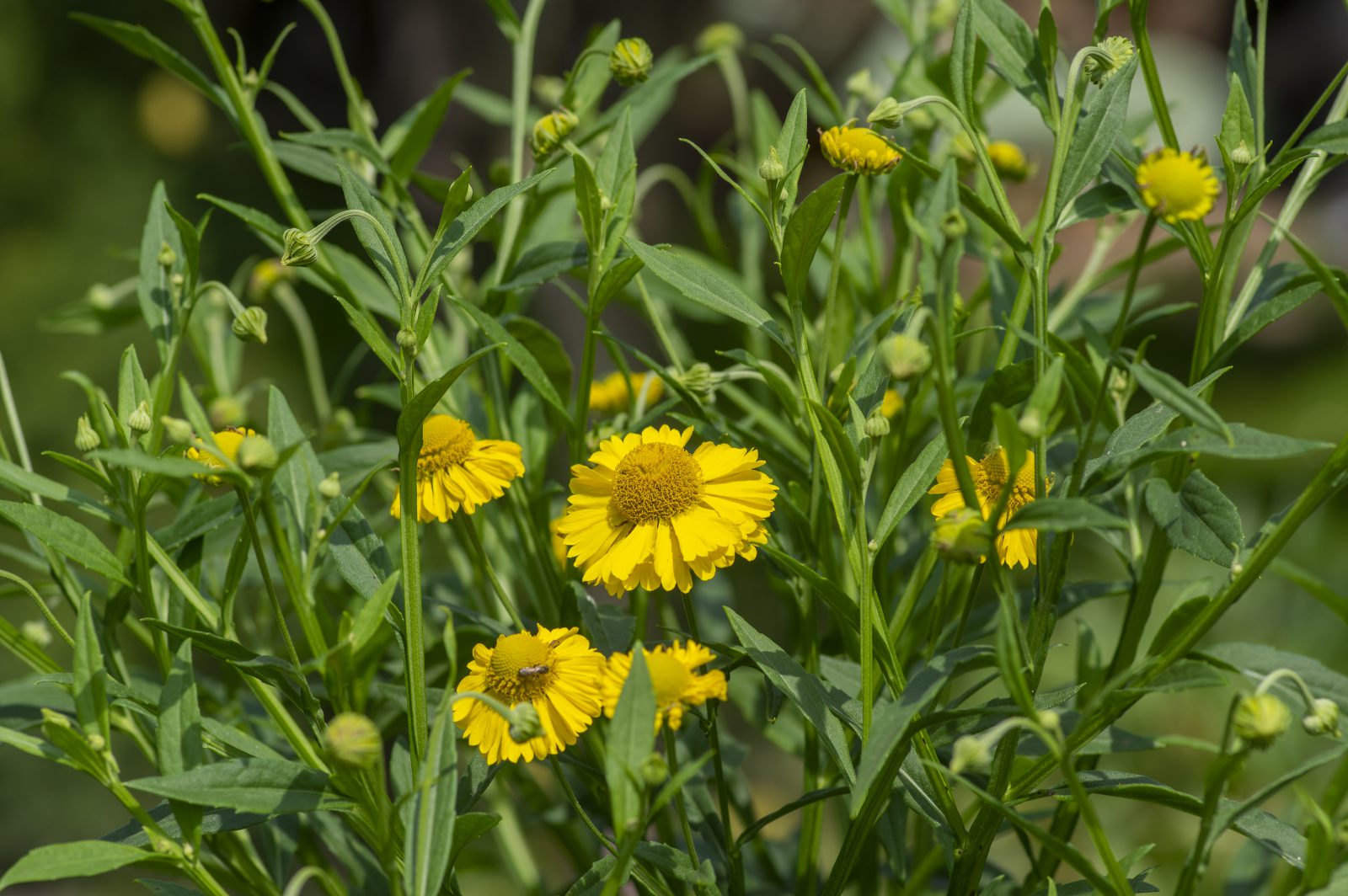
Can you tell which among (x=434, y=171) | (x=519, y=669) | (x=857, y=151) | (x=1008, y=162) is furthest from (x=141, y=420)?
(x=434, y=171)

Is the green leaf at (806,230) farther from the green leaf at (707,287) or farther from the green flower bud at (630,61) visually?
the green flower bud at (630,61)

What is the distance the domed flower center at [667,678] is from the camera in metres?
0.32

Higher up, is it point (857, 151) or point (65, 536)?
point (857, 151)

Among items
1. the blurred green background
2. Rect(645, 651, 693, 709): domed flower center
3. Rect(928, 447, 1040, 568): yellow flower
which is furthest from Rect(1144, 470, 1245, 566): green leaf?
the blurred green background

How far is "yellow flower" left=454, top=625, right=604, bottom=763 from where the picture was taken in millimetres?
335

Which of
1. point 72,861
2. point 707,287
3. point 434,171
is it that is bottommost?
point 434,171

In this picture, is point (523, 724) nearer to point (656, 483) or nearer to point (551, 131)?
point (656, 483)

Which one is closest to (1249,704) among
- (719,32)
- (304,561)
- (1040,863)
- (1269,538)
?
(1269,538)

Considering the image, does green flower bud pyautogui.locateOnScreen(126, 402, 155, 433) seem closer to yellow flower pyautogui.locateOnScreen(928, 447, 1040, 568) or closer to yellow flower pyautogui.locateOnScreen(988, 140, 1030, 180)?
yellow flower pyautogui.locateOnScreen(928, 447, 1040, 568)

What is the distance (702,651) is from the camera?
0.33 m

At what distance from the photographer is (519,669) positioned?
339 mm

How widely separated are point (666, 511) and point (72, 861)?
180 millimetres

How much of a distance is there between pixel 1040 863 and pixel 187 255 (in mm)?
347

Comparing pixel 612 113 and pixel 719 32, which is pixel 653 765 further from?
pixel 719 32
